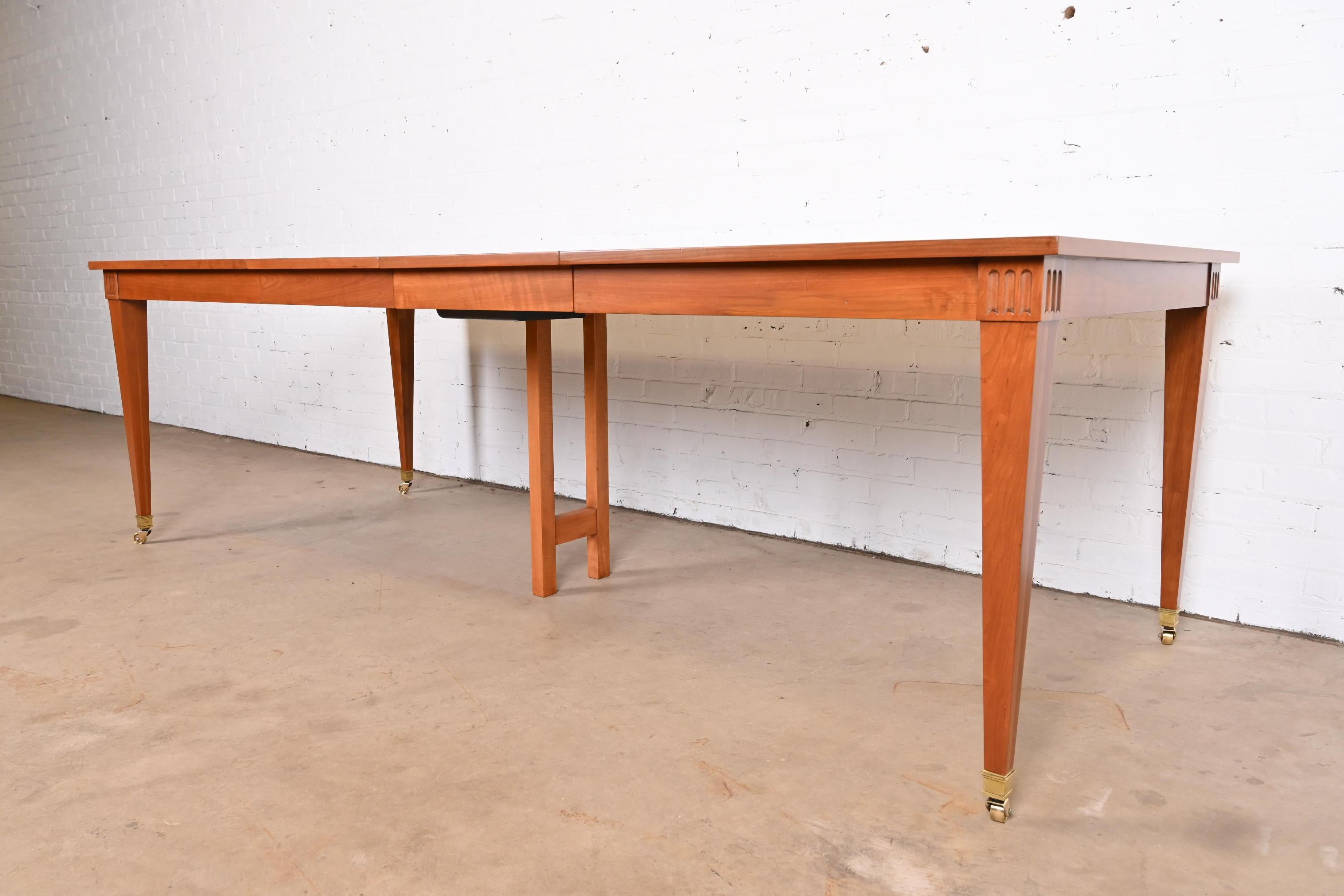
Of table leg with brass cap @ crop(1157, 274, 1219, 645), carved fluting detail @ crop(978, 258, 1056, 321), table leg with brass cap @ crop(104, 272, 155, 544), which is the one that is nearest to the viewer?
carved fluting detail @ crop(978, 258, 1056, 321)

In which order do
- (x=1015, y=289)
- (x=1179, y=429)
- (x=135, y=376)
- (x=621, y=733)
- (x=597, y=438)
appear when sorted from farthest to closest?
(x=135, y=376)
(x=597, y=438)
(x=1179, y=429)
(x=621, y=733)
(x=1015, y=289)

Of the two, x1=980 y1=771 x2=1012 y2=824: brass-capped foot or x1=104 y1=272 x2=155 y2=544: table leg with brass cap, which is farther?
x1=104 y1=272 x2=155 y2=544: table leg with brass cap

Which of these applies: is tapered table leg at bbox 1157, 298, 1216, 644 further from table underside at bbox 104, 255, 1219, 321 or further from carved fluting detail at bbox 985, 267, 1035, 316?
carved fluting detail at bbox 985, 267, 1035, 316

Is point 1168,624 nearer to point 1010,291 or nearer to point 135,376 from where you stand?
point 1010,291

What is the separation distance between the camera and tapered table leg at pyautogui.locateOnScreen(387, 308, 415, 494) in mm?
3475

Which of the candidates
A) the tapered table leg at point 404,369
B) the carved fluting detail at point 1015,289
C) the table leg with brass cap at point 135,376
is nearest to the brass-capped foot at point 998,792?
the carved fluting detail at point 1015,289

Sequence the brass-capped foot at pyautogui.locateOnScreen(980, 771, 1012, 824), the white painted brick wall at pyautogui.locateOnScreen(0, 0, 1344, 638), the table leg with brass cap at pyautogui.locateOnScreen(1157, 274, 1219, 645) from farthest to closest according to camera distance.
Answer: the white painted brick wall at pyautogui.locateOnScreen(0, 0, 1344, 638) → the table leg with brass cap at pyautogui.locateOnScreen(1157, 274, 1219, 645) → the brass-capped foot at pyautogui.locateOnScreen(980, 771, 1012, 824)

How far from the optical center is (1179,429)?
213 cm

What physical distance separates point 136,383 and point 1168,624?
272cm

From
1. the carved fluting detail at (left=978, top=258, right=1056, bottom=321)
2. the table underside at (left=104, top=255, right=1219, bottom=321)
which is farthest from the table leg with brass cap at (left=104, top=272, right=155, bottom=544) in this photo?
the carved fluting detail at (left=978, top=258, right=1056, bottom=321)

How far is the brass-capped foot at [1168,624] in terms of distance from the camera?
2197 mm

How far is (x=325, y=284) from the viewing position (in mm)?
2289

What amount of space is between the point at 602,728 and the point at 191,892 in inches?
26.7

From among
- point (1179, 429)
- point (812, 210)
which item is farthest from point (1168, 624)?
point (812, 210)
